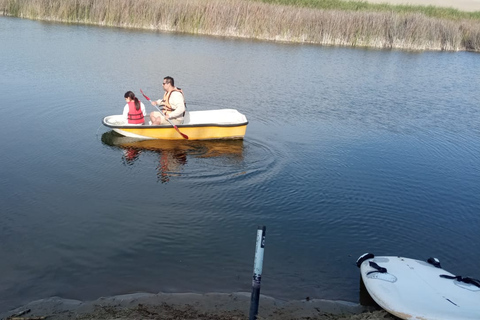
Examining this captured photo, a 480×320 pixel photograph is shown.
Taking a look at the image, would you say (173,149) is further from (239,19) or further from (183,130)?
(239,19)

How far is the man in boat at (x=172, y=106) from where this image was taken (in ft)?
36.9

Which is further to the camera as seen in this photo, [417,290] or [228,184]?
[228,184]

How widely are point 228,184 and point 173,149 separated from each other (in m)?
2.16

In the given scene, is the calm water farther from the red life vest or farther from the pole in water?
the pole in water

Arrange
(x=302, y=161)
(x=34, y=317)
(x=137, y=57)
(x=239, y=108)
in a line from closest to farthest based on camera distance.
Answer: (x=34, y=317), (x=302, y=161), (x=239, y=108), (x=137, y=57)

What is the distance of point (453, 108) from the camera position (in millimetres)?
16016

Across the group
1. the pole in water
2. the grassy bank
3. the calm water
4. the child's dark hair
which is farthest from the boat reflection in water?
the grassy bank

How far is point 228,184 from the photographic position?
30.3ft

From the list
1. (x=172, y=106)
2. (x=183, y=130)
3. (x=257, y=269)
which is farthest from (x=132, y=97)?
(x=257, y=269)

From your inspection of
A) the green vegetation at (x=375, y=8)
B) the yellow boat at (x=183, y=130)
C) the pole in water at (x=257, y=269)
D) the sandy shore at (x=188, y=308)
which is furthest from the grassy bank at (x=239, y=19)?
the pole in water at (x=257, y=269)

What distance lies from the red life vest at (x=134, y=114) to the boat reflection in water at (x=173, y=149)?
417 millimetres

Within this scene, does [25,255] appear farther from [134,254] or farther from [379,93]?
[379,93]

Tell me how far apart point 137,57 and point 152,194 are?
39.3ft

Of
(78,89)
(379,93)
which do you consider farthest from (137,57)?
(379,93)
